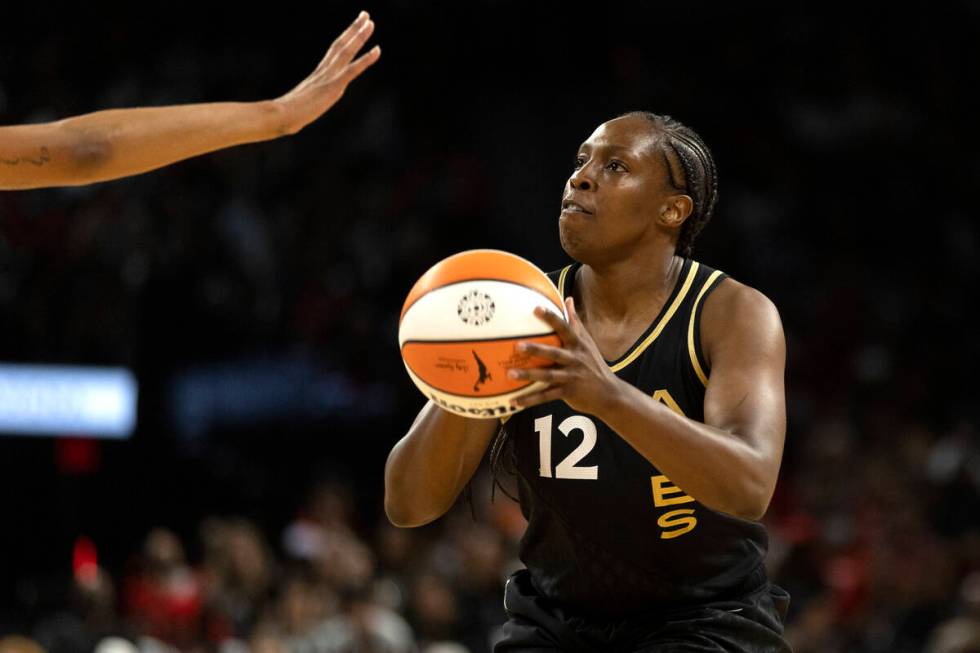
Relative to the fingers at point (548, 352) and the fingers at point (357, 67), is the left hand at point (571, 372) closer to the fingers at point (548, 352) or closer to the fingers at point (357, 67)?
the fingers at point (548, 352)

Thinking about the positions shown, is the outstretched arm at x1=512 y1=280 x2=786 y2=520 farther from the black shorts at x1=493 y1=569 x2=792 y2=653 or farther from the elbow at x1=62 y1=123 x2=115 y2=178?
the elbow at x1=62 y1=123 x2=115 y2=178

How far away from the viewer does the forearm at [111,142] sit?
123 inches

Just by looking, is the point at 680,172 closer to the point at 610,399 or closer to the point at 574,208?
the point at 574,208

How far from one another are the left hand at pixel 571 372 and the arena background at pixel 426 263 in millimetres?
5612

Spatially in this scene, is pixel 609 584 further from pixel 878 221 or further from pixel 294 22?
pixel 294 22

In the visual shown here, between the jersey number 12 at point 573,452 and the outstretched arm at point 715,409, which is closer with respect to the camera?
the outstretched arm at point 715,409

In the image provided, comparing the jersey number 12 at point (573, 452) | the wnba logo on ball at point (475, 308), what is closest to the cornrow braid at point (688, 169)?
the jersey number 12 at point (573, 452)

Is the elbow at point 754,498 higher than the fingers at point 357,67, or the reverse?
the fingers at point 357,67

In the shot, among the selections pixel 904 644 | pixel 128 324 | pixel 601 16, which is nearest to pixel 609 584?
pixel 904 644

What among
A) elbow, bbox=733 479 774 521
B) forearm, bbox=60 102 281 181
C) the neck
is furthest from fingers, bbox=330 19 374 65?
elbow, bbox=733 479 774 521

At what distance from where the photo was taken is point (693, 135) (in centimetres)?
402

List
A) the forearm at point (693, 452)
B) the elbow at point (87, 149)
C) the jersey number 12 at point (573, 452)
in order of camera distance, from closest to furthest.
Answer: the forearm at point (693, 452)
the elbow at point (87, 149)
the jersey number 12 at point (573, 452)

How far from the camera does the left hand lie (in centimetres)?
294

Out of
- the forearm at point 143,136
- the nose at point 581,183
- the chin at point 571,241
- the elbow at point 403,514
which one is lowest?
the elbow at point 403,514
